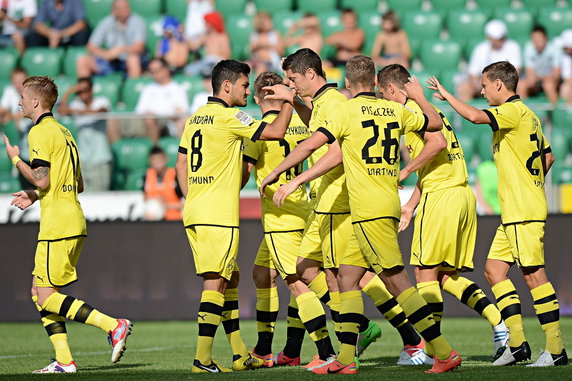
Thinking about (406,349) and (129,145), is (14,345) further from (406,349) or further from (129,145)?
(406,349)

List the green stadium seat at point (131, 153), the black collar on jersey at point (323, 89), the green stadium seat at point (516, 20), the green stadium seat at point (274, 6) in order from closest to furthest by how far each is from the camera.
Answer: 1. the black collar on jersey at point (323, 89)
2. the green stadium seat at point (131, 153)
3. the green stadium seat at point (516, 20)
4. the green stadium seat at point (274, 6)

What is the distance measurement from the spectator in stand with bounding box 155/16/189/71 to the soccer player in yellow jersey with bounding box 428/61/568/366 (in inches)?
420

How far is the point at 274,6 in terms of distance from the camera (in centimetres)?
1973

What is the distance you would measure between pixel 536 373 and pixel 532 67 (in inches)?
420

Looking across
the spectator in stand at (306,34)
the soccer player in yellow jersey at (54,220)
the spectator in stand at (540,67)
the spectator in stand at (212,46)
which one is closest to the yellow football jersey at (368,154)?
the soccer player in yellow jersey at (54,220)

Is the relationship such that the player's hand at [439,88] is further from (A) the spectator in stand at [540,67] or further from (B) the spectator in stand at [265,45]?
(B) the spectator in stand at [265,45]

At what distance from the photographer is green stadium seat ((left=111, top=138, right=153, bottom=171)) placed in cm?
1315

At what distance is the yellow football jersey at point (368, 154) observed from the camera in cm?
730

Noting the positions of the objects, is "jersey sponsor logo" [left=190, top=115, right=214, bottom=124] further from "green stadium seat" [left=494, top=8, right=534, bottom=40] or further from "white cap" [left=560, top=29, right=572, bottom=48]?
"green stadium seat" [left=494, top=8, right=534, bottom=40]

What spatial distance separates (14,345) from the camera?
11.1 meters

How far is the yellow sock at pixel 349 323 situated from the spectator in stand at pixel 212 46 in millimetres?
11096

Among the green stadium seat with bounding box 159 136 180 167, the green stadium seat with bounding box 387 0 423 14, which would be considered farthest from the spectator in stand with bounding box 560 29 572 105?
the green stadium seat with bounding box 159 136 180 167

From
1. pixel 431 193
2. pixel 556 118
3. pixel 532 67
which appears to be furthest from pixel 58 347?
pixel 532 67

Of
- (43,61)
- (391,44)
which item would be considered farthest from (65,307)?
(43,61)
